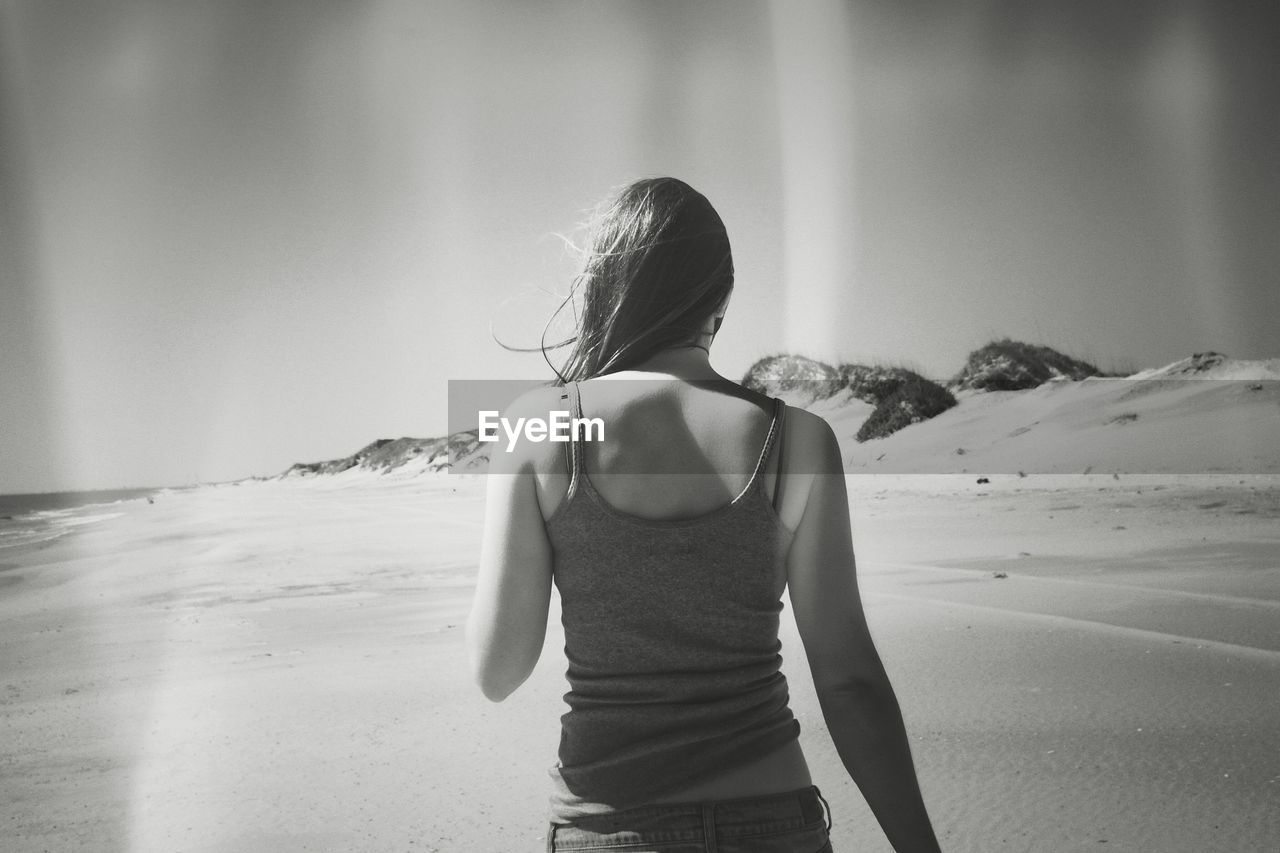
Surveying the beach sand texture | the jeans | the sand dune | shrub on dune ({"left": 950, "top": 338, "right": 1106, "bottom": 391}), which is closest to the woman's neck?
the jeans

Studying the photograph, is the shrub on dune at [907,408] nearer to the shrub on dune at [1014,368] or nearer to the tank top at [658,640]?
the shrub on dune at [1014,368]

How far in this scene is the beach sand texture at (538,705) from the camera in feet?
6.73

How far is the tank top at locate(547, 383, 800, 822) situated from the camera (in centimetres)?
86

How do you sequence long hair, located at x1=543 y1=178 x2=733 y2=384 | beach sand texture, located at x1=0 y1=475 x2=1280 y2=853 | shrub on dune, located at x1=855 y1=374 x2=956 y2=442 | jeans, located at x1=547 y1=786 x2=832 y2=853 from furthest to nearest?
shrub on dune, located at x1=855 y1=374 x2=956 y2=442, beach sand texture, located at x1=0 y1=475 x2=1280 y2=853, long hair, located at x1=543 y1=178 x2=733 y2=384, jeans, located at x1=547 y1=786 x2=832 y2=853

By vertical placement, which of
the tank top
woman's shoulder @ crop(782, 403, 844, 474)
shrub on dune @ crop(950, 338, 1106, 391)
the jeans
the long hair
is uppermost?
the long hair

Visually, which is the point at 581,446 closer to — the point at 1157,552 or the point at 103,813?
the point at 103,813

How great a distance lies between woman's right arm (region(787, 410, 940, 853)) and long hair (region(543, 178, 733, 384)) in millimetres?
174

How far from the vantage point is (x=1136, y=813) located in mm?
2004

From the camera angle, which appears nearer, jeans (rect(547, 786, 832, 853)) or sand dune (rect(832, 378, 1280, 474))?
jeans (rect(547, 786, 832, 853))

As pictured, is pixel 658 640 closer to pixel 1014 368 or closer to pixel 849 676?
pixel 849 676

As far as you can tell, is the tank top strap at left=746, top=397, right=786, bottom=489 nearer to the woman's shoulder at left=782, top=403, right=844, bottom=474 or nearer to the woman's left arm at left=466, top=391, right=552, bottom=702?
the woman's shoulder at left=782, top=403, right=844, bottom=474

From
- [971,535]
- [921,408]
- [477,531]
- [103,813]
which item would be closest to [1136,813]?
[103,813]

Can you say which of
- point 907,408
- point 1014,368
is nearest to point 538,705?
point 907,408

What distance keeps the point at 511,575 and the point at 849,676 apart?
1.26 ft
